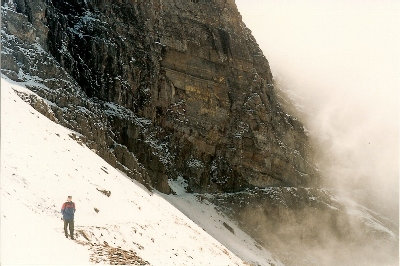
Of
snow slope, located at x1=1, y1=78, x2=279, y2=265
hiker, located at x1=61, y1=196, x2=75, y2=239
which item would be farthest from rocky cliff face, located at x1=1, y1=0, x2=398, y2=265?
hiker, located at x1=61, y1=196, x2=75, y2=239

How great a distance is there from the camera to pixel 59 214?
19.0 m

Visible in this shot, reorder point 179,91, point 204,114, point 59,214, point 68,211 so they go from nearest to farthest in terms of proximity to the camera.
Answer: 1. point 68,211
2. point 59,214
3. point 179,91
4. point 204,114

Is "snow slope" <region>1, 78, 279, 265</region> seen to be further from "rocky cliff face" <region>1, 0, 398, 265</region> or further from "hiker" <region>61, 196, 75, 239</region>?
"rocky cliff face" <region>1, 0, 398, 265</region>

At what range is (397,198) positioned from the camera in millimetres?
87875

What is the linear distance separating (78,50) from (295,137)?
3973cm

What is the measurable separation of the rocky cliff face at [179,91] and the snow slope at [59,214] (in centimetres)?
1692

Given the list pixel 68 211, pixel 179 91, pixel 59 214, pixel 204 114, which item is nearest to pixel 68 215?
pixel 68 211

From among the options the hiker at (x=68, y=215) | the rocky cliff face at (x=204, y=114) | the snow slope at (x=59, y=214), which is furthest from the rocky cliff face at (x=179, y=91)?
the hiker at (x=68, y=215)

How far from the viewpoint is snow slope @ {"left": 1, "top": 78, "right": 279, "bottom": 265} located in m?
15.5

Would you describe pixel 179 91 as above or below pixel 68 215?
above

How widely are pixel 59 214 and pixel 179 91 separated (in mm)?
Result: 48416

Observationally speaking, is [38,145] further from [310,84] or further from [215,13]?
[310,84]

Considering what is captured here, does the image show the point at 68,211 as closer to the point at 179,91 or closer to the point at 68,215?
the point at 68,215

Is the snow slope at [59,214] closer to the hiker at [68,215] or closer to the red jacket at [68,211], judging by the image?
the hiker at [68,215]
